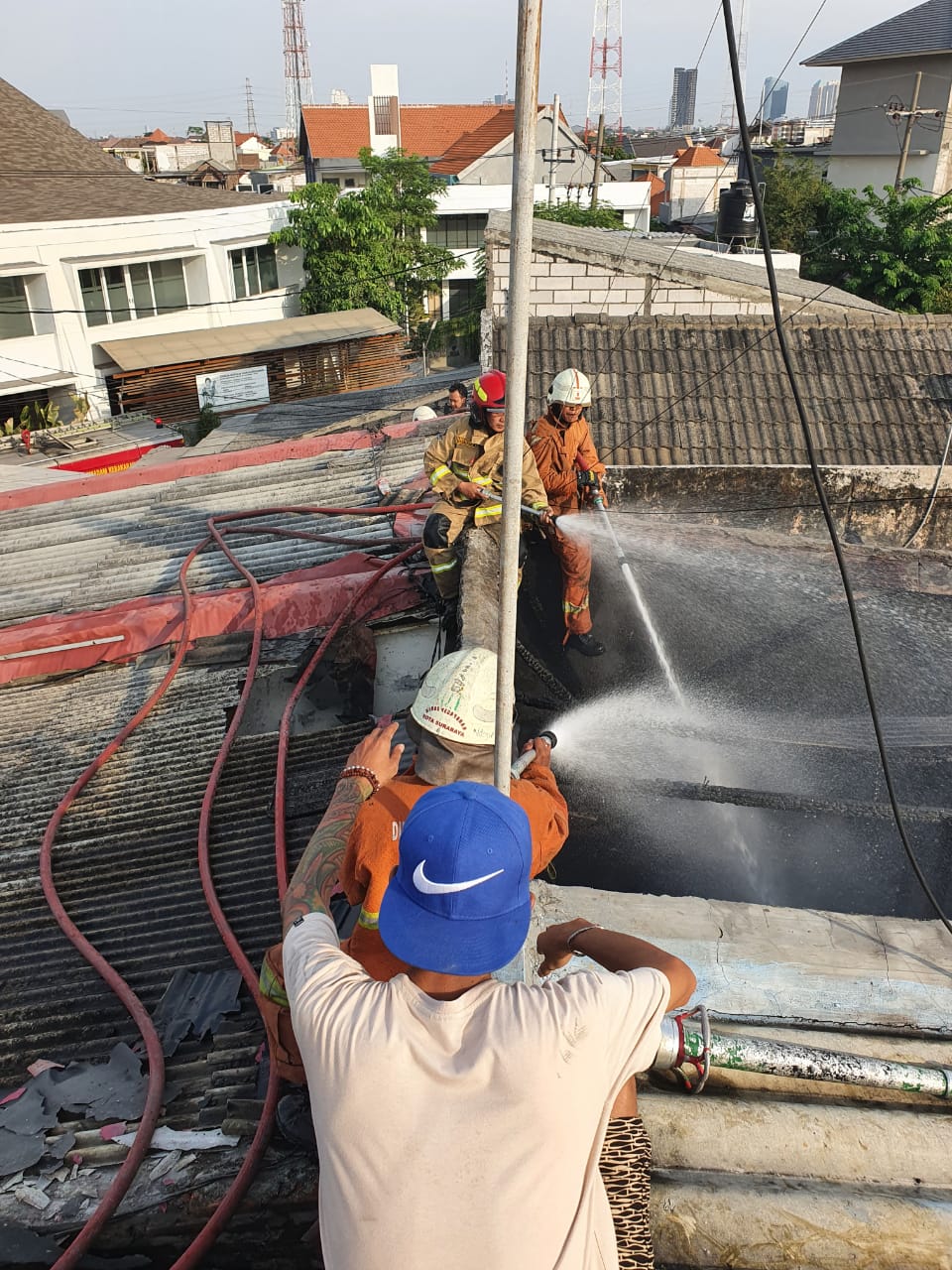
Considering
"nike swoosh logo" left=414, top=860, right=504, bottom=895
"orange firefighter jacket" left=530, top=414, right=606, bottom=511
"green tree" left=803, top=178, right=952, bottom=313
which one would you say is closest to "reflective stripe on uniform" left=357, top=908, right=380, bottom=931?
"nike swoosh logo" left=414, top=860, right=504, bottom=895

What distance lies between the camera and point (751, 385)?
8953 millimetres

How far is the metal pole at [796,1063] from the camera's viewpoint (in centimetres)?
242

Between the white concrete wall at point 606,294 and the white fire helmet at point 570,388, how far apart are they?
499cm

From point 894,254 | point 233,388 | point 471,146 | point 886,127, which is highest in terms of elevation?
point 886,127

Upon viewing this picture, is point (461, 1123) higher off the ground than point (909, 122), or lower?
lower

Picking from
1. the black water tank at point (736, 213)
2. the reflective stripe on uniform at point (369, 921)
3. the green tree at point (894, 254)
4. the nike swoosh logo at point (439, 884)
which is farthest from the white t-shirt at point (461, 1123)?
the green tree at point (894, 254)

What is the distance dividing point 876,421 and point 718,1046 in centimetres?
760

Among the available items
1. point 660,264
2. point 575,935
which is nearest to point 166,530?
point 660,264

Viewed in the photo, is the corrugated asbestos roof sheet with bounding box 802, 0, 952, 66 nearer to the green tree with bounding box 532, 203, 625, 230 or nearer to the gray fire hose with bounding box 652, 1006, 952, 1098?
the green tree with bounding box 532, 203, 625, 230

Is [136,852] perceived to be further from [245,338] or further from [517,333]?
[245,338]

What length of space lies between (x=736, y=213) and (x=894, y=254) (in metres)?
12.9

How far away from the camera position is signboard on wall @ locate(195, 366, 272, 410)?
26328 millimetres

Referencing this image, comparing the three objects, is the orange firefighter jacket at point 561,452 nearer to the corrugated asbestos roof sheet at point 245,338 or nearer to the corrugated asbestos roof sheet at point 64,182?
the corrugated asbestos roof sheet at point 245,338

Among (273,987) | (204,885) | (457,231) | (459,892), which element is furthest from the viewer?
(457,231)
